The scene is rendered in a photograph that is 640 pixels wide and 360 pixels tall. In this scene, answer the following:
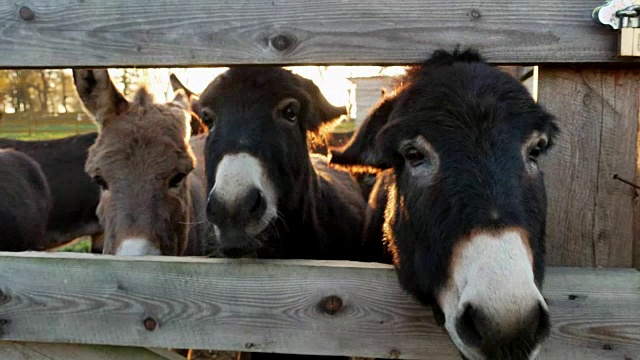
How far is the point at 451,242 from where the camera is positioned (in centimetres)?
200

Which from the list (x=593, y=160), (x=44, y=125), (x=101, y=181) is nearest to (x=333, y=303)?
(x=593, y=160)

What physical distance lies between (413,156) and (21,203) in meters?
3.94

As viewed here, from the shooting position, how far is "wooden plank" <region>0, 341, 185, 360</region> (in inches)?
102

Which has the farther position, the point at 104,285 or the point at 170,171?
the point at 170,171

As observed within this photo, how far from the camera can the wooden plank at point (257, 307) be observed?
2342 mm

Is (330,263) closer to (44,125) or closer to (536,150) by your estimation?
(536,150)

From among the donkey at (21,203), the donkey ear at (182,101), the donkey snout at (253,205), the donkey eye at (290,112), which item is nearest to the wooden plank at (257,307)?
the donkey snout at (253,205)

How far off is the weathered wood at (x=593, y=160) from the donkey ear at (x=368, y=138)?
0.66 meters

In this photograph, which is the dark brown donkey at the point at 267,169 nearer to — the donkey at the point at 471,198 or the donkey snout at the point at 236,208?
the donkey snout at the point at 236,208

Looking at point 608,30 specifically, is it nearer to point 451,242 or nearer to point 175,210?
point 451,242

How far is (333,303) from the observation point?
240 centimetres

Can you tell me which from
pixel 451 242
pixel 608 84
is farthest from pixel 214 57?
pixel 608 84

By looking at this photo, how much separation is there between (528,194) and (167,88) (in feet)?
19.6

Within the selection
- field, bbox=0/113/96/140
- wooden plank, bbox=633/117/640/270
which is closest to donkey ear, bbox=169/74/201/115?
wooden plank, bbox=633/117/640/270
